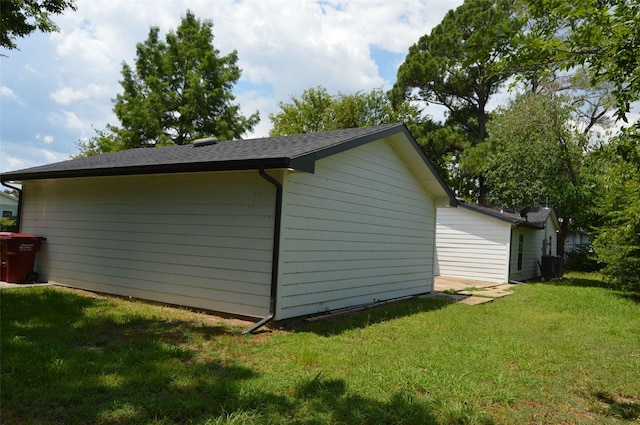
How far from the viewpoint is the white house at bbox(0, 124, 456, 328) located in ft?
19.8

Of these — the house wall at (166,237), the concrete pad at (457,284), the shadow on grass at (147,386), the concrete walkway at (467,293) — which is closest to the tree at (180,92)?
the concrete pad at (457,284)

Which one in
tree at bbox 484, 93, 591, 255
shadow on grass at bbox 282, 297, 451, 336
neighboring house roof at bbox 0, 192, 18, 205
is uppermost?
tree at bbox 484, 93, 591, 255

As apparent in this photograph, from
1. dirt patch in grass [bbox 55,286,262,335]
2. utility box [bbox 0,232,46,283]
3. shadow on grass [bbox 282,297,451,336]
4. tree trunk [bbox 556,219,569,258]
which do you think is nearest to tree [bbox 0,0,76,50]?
utility box [bbox 0,232,46,283]

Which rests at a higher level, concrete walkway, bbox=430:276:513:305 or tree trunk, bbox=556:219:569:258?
tree trunk, bbox=556:219:569:258

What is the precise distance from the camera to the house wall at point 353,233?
620 cm

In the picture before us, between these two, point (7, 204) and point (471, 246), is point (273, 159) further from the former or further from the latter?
point (7, 204)

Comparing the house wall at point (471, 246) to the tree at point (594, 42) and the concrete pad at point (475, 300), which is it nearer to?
the concrete pad at point (475, 300)

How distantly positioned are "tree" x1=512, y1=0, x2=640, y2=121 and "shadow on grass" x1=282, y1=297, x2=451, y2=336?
4097 mm

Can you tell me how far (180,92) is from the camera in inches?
1088

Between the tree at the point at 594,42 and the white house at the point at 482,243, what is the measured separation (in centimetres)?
1183

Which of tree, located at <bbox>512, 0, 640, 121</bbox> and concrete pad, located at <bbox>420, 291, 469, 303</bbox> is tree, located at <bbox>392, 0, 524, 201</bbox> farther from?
tree, located at <bbox>512, 0, 640, 121</bbox>

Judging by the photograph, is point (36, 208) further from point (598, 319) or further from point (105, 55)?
point (598, 319)

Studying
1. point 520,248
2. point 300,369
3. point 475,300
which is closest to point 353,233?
point 300,369

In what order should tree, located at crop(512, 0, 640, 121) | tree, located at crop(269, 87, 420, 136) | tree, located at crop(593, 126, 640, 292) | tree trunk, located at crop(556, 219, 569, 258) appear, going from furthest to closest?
tree, located at crop(269, 87, 420, 136), tree trunk, located at crop(556, 219, 569, 258), tree, located at crop(593, 126, 640, 292), tree, located at crop(512, 0, 640, 121)
